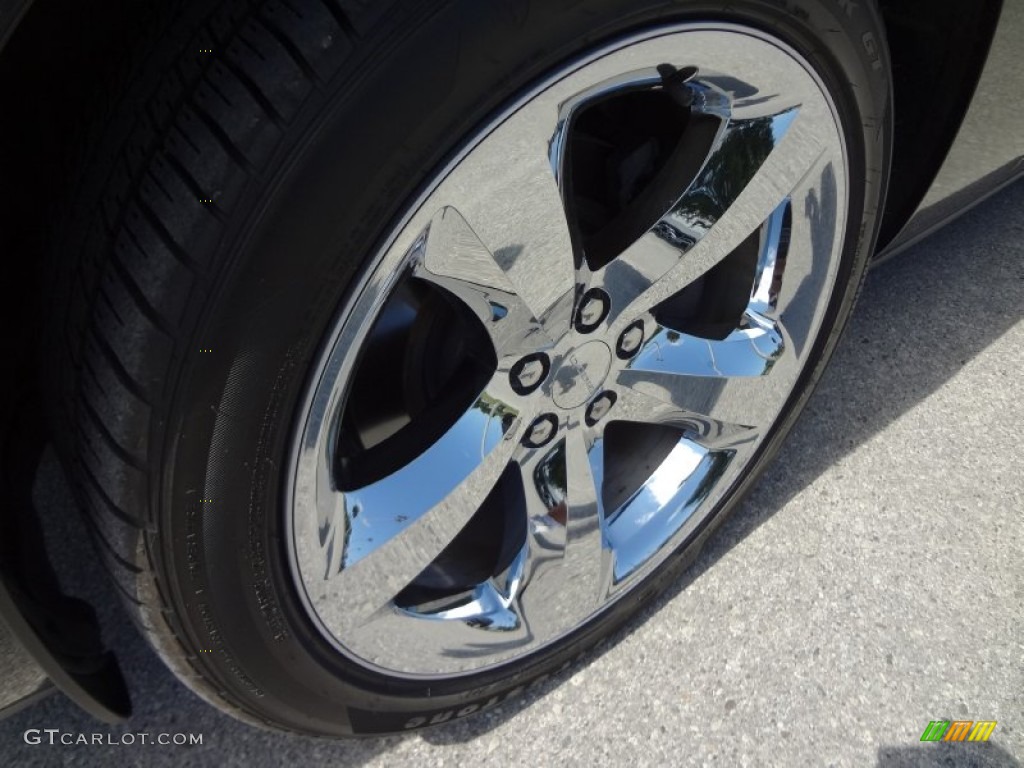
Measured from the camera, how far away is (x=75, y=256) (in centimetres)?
90

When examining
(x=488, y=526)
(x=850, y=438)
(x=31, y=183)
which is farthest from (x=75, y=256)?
(x=850, y=438)

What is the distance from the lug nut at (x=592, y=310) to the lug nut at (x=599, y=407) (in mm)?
140

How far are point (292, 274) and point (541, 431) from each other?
20.0 inches

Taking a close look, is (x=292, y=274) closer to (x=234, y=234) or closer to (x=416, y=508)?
(x=234, y=234)

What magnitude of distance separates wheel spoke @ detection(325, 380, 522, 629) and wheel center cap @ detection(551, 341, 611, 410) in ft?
0.25

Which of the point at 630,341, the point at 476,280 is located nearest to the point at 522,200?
the point at 476,280

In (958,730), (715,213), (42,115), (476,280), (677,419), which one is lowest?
(958,730)

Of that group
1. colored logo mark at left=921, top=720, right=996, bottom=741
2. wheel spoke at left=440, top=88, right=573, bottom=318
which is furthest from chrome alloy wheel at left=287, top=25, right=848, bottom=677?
colored logo mark at left=921, top=720, right=996, bottom=741

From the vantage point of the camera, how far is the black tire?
2.55 ft

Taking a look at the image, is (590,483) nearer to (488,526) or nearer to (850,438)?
(488,526)

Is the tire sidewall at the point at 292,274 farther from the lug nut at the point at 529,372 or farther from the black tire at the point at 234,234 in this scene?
the lug nut at the point at 529,372

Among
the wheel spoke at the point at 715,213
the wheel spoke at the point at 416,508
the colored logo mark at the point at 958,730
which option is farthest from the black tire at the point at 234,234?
the colored logo mark at the point at 958,730

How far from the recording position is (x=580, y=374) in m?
1.21

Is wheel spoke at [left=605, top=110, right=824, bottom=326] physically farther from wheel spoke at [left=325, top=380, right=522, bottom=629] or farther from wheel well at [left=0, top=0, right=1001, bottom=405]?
wheel well at [left=0, top=0, right=1001, bottom=405]
